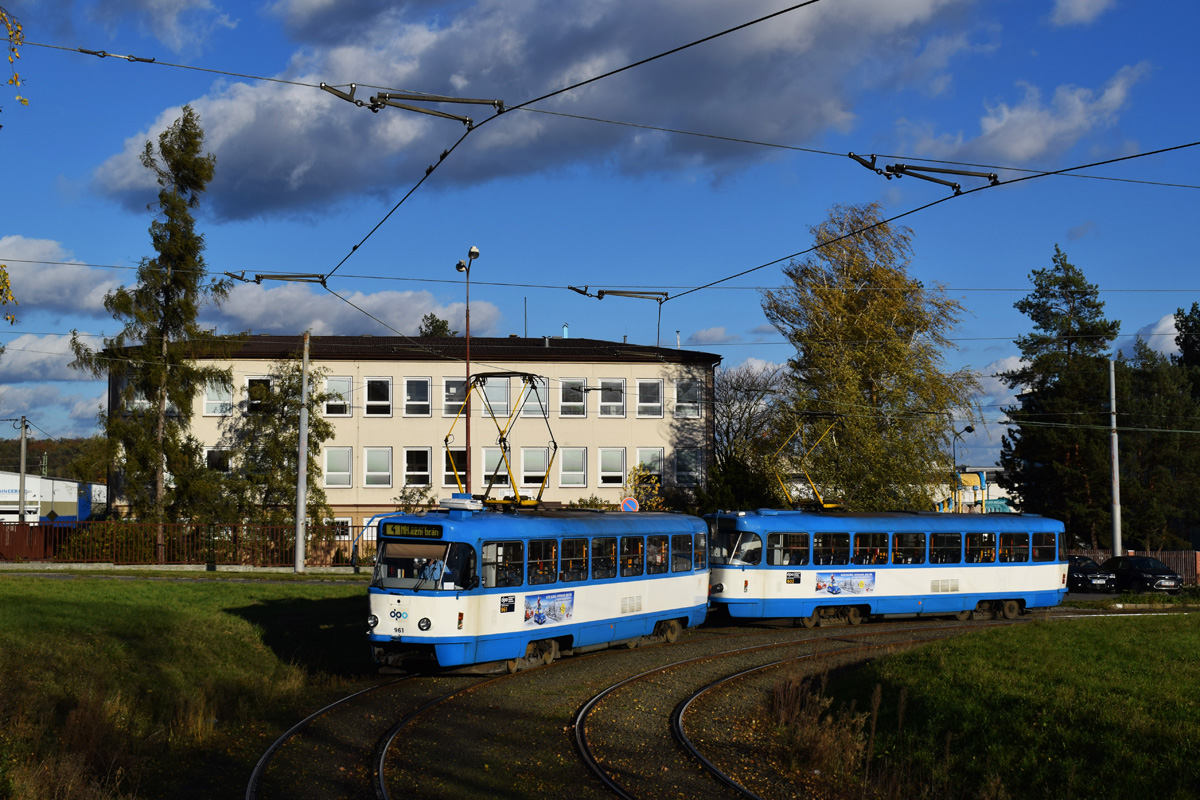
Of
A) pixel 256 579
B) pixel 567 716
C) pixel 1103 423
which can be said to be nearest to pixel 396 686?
pixel 567 716

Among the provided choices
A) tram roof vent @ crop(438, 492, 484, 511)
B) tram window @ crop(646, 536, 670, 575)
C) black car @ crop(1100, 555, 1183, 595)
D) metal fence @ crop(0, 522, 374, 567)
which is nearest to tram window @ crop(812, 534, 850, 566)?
tram window @ crop(646, 536, 670, 575)

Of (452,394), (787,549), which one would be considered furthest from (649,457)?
(787,549)

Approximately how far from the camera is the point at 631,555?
69.5 ft

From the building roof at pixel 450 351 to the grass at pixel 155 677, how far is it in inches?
909

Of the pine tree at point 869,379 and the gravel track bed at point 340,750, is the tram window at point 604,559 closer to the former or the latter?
the gravel track bed at point 340,750

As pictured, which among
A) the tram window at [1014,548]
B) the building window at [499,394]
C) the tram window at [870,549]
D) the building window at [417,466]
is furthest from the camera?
the building window at [499,394]

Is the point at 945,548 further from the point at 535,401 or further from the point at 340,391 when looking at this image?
the point at 340,391

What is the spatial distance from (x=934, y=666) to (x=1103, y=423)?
40.2m

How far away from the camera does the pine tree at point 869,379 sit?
40.3m

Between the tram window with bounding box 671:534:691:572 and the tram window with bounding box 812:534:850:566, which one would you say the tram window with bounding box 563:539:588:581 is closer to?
the tram window with bounding box 671:534:691:572

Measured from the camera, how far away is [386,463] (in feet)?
162

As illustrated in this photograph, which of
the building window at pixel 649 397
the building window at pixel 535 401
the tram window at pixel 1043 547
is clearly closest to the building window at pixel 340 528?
the building window at pixel 535 401

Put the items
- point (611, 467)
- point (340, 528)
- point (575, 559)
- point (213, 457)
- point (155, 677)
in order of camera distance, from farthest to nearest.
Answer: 1. point (611, 467)
2. point (213, 457)
3. point (340, 528)
4. point (575, 559)
5. point (155, 677)

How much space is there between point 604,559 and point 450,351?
3205cm
